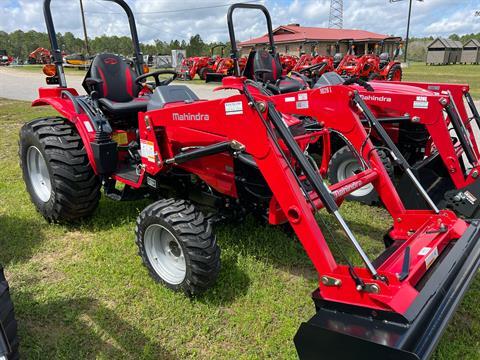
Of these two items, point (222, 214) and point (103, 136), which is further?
point (103, 136)

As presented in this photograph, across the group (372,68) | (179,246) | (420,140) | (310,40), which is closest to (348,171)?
(420,140)

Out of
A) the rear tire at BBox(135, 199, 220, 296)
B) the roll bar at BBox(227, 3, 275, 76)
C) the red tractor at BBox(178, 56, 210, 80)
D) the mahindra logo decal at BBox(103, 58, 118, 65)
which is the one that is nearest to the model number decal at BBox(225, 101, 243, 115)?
the rear tire at BBox(135, 199, 220, 296)

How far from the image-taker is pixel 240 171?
122 inches

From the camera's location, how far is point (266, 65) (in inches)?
285

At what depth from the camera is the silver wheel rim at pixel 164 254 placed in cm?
311

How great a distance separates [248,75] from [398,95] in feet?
11.4

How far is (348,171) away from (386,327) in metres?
3.26

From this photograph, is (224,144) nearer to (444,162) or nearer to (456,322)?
(456,322)

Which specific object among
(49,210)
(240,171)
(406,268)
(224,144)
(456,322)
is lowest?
(456,322)

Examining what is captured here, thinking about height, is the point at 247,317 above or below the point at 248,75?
below

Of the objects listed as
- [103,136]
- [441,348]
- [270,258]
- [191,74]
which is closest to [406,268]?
[441,348]

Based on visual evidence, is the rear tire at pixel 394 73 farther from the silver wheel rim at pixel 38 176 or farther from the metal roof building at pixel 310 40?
the metal roof building at pixel 310 40

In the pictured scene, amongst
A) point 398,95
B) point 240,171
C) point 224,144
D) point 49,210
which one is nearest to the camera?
point 224,144

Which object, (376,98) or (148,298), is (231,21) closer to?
(376,98)
